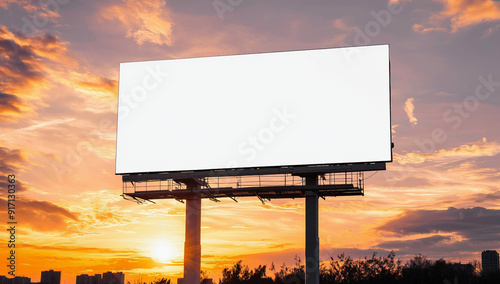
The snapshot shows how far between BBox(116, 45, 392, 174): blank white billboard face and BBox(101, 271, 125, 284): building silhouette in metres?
9.90

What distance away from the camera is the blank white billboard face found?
72.2 feet

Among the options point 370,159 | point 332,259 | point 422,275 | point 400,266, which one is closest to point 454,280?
point 422,275

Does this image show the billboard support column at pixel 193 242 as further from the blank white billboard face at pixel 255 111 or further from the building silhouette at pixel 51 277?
the building silhouette at pixel 51 277

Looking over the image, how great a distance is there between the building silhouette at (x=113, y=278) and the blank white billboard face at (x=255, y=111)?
990cm

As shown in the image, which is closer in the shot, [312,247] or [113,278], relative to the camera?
[312,247]

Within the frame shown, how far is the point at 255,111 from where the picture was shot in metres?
23.3

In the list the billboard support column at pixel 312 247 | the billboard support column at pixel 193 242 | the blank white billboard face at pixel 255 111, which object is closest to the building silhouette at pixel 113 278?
the billboard support column at pixel 193 242

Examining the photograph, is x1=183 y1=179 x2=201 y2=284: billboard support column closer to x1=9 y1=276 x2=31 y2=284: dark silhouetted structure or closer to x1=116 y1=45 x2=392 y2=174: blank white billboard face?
x1=116 y1=45 x2=392 y2=174: blank white billboard face

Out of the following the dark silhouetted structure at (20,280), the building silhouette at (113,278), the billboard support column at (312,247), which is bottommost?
the dark silhouetted structure at (20,280)

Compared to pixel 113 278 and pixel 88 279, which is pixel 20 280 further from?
pixel 113 278

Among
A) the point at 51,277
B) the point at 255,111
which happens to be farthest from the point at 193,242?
the point at 51,277

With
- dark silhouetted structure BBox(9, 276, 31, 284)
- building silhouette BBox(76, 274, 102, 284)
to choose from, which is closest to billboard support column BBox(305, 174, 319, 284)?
building silhouette BBox(76, 274, 102, 284)

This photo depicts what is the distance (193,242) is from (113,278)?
11.7 meters

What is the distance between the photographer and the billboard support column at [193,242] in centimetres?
2384
